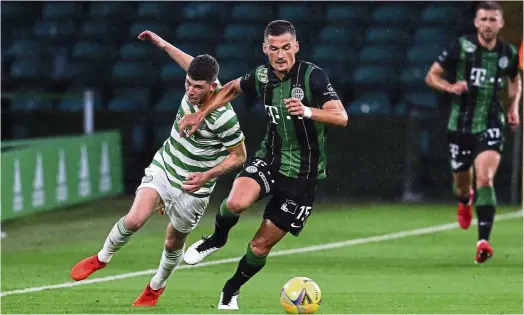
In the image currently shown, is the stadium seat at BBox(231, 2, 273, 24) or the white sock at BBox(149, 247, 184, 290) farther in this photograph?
the stadium seat at BBox(231, 2, 273, 24)

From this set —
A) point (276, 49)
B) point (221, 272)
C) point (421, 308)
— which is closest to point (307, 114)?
point (276, 49)

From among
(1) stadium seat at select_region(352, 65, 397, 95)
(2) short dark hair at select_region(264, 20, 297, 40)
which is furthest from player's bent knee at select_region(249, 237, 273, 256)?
(1) stadium seat at select_region(352, 65, 397, 95)

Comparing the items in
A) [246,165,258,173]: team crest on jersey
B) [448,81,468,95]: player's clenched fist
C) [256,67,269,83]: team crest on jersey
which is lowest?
[246,165,258,173]: team crest on jersey

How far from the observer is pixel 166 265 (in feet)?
33.9

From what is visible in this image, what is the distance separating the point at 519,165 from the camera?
1920 cm

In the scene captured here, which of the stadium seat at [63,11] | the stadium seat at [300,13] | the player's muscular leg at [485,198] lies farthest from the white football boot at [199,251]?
the stadium seat at [63,11]

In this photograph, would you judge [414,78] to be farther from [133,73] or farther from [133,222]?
[133,222]

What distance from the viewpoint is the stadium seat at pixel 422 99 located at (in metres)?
20.8

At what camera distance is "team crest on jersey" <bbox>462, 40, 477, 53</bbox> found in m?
13.4

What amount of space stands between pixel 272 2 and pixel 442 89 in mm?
9521

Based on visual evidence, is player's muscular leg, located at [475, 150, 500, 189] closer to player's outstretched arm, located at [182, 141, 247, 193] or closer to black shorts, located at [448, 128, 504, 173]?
black shorts, located at [448, 128, 504, 173]

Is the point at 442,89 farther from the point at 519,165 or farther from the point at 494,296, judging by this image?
the point at 519,165

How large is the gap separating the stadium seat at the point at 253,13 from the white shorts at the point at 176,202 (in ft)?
40.8

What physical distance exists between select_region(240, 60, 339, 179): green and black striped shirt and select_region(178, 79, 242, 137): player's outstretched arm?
0.08 metres
